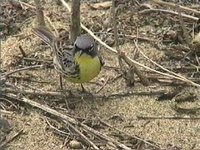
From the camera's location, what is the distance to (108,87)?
537 centimetres

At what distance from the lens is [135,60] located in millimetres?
5637

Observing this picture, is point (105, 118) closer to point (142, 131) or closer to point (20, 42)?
point (142, 131)

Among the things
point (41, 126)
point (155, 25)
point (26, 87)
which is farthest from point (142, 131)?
point (155, 25)

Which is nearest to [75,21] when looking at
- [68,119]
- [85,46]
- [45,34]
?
[45,34]

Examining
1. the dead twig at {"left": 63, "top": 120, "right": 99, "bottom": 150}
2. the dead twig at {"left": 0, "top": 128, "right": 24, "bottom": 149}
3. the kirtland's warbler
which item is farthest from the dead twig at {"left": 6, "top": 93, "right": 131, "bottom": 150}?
the kirtland's warbler

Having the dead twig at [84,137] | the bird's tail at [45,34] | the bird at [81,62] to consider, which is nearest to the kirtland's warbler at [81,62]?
the bird at [81,62]

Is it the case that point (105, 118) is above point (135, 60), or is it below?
below

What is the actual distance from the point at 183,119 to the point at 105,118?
2.06 feet

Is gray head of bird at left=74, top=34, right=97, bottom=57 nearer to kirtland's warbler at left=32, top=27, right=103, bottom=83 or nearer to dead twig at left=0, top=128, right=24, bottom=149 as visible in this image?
kirtland's warbler at left=32, top=27, right=103, bottom=83

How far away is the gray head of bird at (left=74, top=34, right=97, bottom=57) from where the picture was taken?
5082mm

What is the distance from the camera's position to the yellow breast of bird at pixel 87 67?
5082 mm

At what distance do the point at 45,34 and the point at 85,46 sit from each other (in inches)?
25.0

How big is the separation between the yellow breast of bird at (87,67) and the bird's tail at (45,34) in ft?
1.74

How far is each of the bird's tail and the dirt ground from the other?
0.19 meters
